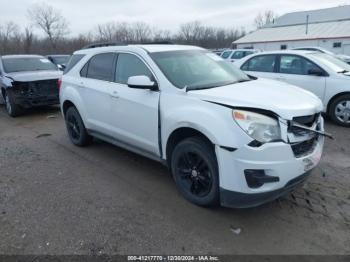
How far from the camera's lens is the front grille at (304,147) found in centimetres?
304

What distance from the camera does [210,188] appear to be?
11.0 ft

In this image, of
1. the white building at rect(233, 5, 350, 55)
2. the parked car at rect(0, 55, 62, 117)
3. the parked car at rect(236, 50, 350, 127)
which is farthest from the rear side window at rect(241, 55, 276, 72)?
the white building at rect(233, 5, 350, 55)

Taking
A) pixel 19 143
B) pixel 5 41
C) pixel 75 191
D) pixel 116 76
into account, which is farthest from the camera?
pixel 5 41

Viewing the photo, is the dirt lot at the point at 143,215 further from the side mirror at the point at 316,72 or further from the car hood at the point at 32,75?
the car hood at the point at 32,75

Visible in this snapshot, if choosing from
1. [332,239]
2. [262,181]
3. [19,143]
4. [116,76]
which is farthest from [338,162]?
[19,143]

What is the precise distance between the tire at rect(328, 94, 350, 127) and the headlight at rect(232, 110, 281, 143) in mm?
4560

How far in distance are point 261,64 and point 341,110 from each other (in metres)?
2.30

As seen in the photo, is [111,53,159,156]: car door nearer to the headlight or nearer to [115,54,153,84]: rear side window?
[115,54,153,84]: rear side window

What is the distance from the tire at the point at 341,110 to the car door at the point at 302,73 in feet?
1.09

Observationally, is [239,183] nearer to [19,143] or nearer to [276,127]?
[276,127]

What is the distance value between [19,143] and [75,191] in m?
2.98

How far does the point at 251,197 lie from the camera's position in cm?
297

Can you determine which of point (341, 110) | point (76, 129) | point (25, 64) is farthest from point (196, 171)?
point (25, 64)

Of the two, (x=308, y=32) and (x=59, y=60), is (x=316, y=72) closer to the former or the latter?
(x=59, y=60)
